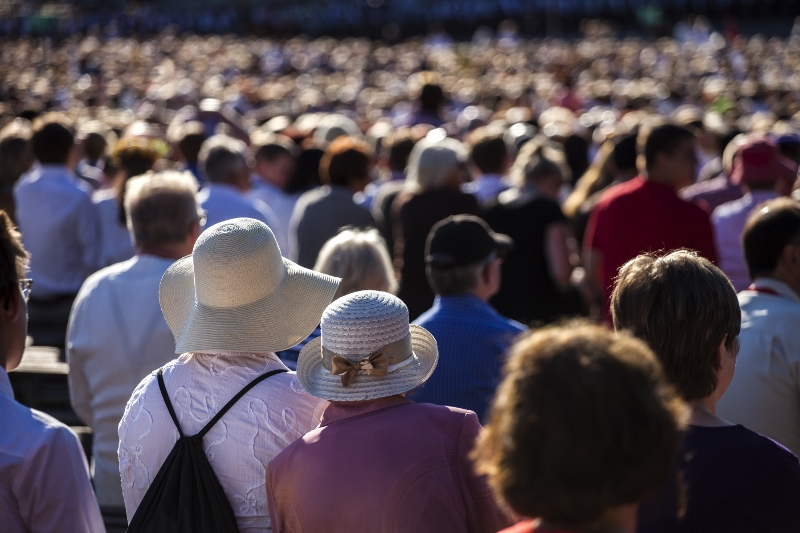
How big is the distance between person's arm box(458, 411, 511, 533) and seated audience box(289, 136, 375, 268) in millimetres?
3739

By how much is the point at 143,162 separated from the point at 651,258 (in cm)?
439

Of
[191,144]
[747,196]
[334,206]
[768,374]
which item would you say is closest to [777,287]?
[768,374]

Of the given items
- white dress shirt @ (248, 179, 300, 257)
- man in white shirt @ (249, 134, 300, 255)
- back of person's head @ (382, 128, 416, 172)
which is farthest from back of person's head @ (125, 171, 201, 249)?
back of person's head @ (382, 128, 416, 172)

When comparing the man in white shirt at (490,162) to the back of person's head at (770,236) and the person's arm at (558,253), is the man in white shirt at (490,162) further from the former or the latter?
the back of person's head at (770,236)

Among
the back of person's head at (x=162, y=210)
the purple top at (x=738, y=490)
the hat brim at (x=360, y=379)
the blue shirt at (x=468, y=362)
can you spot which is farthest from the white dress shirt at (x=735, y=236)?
the purple top at (x=738, y=490)

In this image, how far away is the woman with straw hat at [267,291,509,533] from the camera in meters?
2.33

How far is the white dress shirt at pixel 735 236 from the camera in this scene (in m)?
5.62

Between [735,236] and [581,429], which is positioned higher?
[581,429]

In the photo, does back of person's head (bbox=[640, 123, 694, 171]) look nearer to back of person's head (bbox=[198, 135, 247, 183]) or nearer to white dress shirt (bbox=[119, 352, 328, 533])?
back of person's head (bbox=[198, 135, 247, 183])

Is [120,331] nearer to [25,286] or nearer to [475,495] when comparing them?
[25,286]

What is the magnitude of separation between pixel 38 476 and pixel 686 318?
4.78 ft

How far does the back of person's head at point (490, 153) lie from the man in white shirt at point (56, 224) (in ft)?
8.38

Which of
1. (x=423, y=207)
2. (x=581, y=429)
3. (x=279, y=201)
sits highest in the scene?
(x=581, y=429)

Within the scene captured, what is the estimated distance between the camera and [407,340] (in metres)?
2.53
